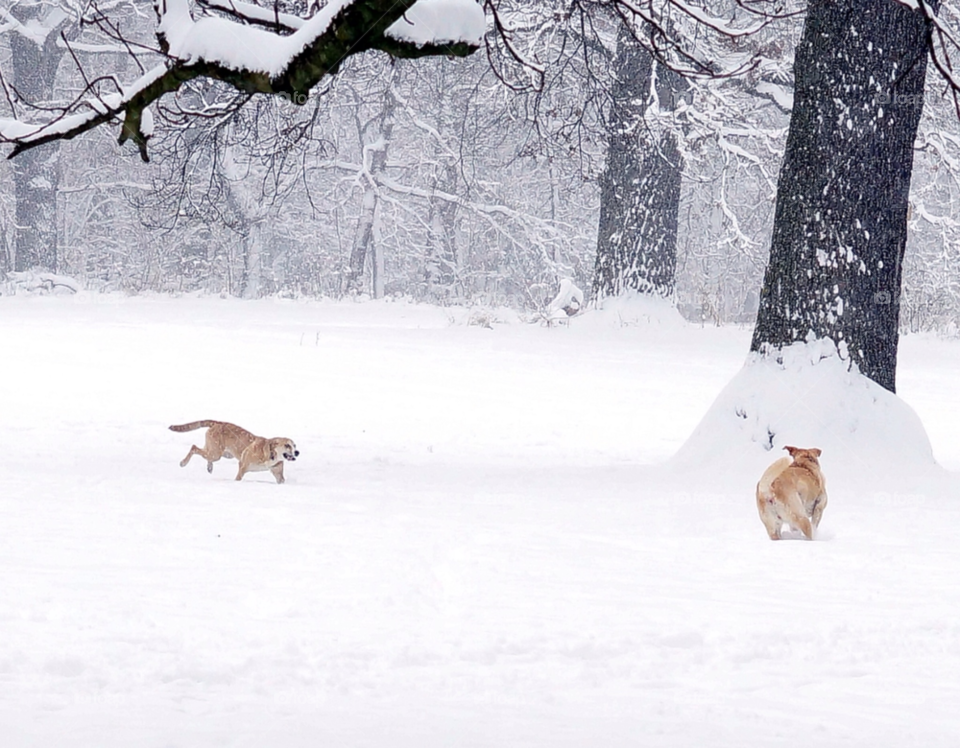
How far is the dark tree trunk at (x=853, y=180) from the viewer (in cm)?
812

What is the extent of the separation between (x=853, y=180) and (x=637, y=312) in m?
9.65

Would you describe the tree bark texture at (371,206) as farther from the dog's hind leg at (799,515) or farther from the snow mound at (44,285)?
the dog's hind leg at (799,515)

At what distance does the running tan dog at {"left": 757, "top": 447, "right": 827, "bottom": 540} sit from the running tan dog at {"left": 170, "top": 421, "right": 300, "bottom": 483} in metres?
2.98

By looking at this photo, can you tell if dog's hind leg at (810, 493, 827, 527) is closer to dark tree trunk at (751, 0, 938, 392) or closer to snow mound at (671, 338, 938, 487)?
snow mound at (671, 338, 938, 487)

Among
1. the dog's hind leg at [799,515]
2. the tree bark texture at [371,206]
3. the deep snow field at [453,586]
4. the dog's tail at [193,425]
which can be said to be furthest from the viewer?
the tree bark texture at [371,206]

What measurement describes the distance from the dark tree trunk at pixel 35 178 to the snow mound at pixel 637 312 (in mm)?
14904

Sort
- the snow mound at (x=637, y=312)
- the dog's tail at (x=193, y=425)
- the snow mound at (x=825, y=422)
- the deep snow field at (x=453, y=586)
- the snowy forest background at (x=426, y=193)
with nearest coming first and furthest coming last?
1. the deep snow field at (x=453, y=586)
2. the snow mound at (x=825, y=422)
3. the dog's tail at (x=193, y=425)
4. the snow mound at (x=637, y=312)
5. the snowy forest background at (x=426, y=193)

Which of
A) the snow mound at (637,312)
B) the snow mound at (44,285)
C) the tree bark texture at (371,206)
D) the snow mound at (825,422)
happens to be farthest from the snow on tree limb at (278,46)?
the tree bark texture at (371,206)

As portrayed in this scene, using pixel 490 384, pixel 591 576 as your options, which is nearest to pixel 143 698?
pixel 591 576

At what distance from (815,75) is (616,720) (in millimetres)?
5992

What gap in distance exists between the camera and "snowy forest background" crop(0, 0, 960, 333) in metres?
18.9

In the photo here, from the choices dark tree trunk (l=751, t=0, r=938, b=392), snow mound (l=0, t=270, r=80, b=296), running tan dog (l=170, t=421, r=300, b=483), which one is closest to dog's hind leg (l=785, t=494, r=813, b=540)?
dark tree trunk (l=751, t=0, r=938, b=392)

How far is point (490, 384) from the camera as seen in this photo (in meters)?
13.0

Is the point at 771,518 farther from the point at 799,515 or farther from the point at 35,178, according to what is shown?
the point at 35,178
